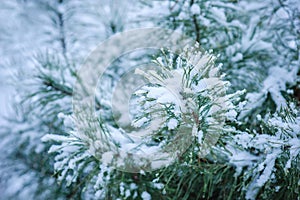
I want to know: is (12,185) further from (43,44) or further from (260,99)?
(260,99)

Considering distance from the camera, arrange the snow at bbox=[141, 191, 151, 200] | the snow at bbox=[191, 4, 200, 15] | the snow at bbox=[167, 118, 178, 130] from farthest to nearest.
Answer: the snow at bbox=[191, 4, 200, 15]
the snow at bbox=[141, 191, 151, 200]
the snow at bbox=[167, 118, 178, 130]

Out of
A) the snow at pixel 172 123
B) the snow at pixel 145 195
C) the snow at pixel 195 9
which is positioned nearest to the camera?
the snow at pixel 172 123

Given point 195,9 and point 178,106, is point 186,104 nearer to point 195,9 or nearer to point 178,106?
point 178,106

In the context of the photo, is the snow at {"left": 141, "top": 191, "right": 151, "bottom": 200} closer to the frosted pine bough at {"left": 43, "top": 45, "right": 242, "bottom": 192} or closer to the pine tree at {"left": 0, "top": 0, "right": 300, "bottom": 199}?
the pine tree at {"left": 0, "top": 0, "right": 300, "bottom": 199}

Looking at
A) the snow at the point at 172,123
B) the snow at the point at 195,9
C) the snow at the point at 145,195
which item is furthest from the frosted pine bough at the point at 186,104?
the snow at the point at 195,9

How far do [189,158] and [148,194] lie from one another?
15 centimetres

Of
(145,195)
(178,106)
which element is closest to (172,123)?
(178,106)

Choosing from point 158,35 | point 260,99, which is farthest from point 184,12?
point 260,99

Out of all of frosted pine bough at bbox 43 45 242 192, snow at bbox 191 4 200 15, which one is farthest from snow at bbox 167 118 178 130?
snow at bbox 191 4 200 15

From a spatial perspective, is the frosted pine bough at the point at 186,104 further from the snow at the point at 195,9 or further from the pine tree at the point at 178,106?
the snow at the point at 195,9

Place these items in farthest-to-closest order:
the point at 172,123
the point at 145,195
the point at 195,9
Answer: the point at 195,9, the point at 145,195, the point at 172,123

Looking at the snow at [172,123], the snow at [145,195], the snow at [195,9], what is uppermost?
the snow at [195,9]

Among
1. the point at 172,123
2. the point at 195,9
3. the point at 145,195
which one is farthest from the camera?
the point at 195,9

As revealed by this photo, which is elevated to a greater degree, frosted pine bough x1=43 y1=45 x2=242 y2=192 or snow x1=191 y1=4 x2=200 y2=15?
snow x1=191 y1=4 x2=200 y2=15
